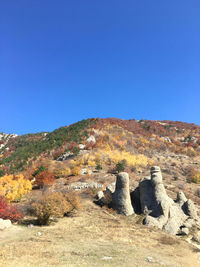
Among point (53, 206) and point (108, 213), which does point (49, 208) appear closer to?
point (53, 206)

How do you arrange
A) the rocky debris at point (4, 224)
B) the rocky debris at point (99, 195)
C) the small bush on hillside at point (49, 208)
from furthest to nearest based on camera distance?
the rocky debris at point (99, 195) → the small bush on hillside at point (49, 208) → the rocky debris at point (4, 224)

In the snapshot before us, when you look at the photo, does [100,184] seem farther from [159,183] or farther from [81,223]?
[81,223]

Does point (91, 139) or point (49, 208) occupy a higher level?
point (91, 139)

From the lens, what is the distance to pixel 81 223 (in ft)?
33.9

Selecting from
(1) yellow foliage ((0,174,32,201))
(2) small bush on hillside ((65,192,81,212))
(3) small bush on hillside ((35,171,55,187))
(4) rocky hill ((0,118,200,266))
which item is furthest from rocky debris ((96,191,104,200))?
(1) yellow foliage ((0,174,32,201))

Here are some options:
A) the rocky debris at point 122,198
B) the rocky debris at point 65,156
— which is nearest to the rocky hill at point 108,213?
A: the rocky debris at point 122,198

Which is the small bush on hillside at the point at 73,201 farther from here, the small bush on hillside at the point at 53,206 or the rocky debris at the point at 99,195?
the rocky debris at the point at 99,195

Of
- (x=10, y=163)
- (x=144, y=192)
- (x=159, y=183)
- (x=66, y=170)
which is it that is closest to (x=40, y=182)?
(x=66, y=170)

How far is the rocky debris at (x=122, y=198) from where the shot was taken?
41.7 feet

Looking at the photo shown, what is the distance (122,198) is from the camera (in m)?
13.0

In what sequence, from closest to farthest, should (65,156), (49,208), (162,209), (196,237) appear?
(49,208)
(196,237)
(162,209)
(65,156)

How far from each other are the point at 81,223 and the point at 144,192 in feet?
18.5

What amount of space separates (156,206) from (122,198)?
2.45 meters

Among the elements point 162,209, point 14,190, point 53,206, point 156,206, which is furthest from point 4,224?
point 162,209
